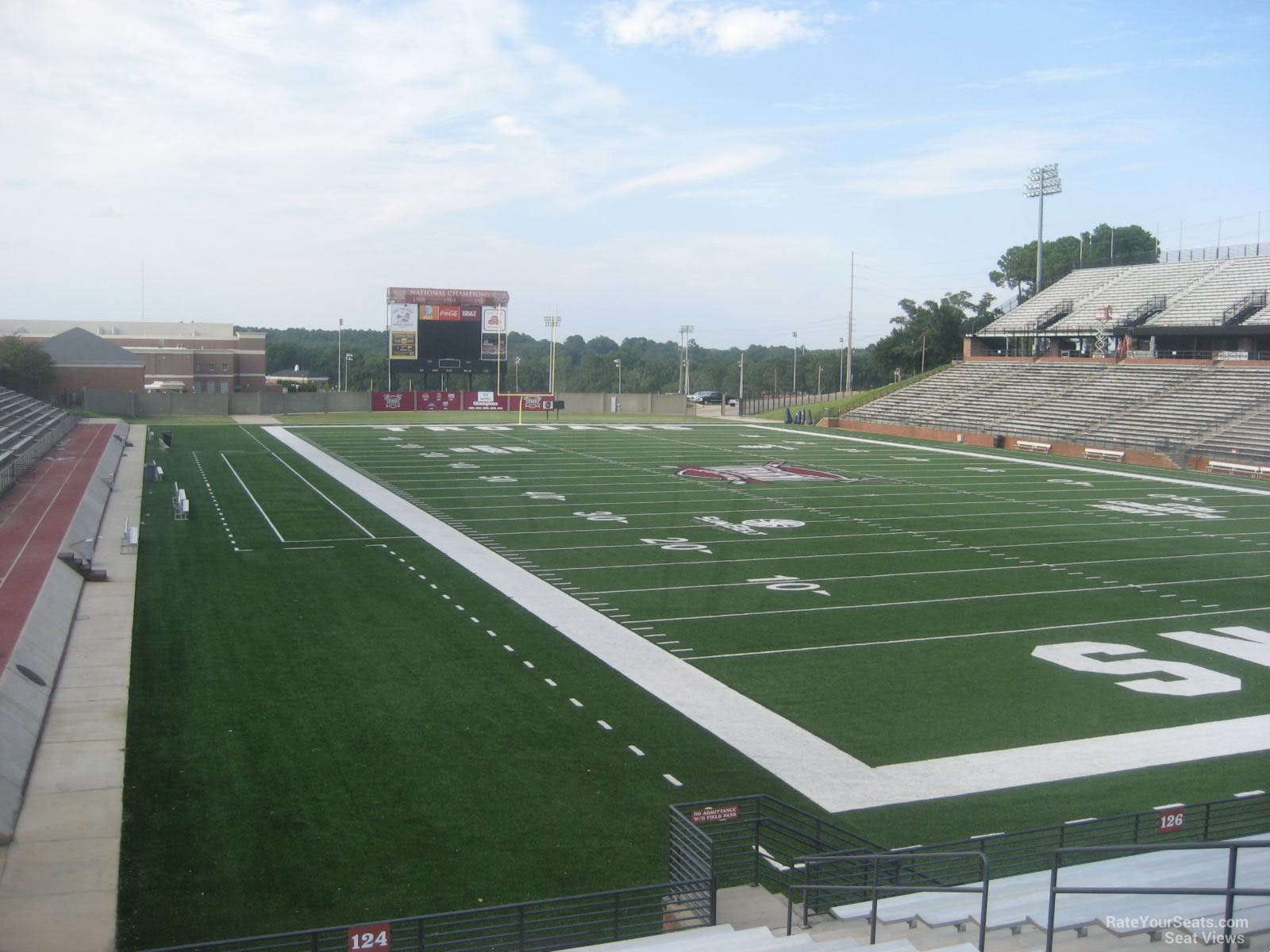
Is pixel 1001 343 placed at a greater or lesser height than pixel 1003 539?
greater

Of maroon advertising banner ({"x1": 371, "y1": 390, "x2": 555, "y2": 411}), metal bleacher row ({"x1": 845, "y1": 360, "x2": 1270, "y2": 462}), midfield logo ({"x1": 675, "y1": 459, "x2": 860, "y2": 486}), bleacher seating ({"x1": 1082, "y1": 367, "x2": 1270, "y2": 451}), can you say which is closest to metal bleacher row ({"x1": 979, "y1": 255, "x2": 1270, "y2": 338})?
metal bleacher row ({"x1": 845, "y1": 360, "x2": 1270, "y2": 462})

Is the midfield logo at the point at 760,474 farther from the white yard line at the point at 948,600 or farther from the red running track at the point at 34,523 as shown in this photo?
the red running track at the point at 34,523

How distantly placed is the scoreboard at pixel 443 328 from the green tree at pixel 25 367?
58.0 feet

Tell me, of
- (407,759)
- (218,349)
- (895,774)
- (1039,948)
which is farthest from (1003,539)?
(218,349)

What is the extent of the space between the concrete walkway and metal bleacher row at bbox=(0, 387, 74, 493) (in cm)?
1429

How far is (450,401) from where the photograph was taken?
231ft

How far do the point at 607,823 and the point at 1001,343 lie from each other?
5822cm

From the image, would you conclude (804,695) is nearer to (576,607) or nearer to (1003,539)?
(576,607)

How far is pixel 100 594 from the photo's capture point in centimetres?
1725

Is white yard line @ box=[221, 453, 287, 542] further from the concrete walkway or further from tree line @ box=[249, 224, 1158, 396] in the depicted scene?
tree line @ box=[249, 224, 1158, 396]

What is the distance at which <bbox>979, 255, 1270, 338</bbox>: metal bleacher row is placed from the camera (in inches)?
2009

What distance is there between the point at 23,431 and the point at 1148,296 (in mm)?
48979

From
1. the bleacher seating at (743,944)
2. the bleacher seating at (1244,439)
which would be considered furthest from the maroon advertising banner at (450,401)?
the bleacher seating at (743,944)

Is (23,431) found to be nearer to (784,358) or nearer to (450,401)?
(450,401)
